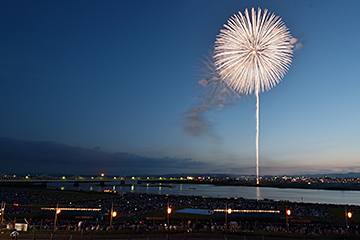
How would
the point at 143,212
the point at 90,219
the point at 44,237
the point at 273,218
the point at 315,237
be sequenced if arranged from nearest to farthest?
the point at 44,237 < the point at 315,237 < the point at 90,219 < the point at 273,218 < the point at 143,212

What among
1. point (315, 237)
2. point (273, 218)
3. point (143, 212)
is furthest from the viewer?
point (143, 212)

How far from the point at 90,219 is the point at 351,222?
5029 centimetres

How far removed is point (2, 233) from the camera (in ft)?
89.9

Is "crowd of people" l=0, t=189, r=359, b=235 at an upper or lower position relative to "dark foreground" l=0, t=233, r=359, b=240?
lower

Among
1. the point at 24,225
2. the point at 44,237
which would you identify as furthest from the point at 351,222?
the point at 24,225

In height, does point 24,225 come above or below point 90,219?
above

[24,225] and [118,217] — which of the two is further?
[118,217]

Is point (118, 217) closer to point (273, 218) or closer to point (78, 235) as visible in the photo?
point (78, 235)

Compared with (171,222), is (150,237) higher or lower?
higher

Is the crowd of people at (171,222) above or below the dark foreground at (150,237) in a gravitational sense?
below

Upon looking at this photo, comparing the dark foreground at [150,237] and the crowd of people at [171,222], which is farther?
the crowd of people at [171,222]

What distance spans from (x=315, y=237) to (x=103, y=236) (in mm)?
25805

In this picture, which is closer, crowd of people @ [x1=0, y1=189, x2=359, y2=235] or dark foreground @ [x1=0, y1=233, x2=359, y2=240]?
dark foreground @ [x1=0, y1=233, x2=359, y2=240]

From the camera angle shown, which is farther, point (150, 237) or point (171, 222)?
point (171, 222)
